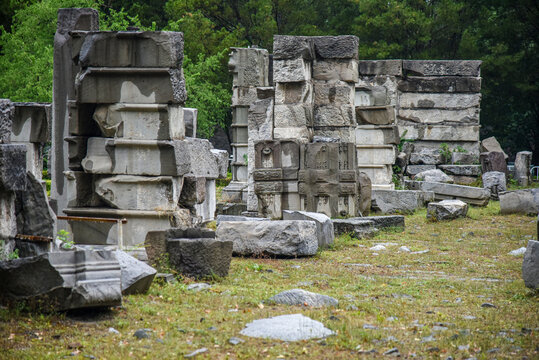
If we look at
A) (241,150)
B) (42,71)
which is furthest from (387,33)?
(42,71)

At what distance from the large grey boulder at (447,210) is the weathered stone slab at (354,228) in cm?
289

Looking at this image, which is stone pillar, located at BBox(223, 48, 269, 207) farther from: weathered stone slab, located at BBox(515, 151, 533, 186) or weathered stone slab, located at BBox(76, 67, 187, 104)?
Result: weathered stone slab, located at BBox(76, 67, 187, 104)

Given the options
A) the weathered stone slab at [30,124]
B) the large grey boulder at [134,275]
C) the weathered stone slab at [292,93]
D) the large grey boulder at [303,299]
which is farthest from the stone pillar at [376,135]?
the large grey boulder at [134,275]

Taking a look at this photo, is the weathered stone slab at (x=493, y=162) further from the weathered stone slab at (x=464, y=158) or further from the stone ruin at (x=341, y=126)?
the weathered stone slab at (x=464, y=158)

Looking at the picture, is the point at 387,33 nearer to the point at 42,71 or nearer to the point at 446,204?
the point at 42,71

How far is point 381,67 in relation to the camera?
902 inches

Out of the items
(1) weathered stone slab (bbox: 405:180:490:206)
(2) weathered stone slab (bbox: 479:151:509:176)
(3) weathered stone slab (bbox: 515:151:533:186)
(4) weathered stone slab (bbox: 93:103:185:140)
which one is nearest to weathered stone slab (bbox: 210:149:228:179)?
(4) weathered stone slab (bbox: 93:103:185:140)

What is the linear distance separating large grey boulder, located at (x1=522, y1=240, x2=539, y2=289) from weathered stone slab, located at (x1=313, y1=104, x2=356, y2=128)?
346 inches

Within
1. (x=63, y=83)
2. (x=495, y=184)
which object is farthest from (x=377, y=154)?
(x=63, y=83)

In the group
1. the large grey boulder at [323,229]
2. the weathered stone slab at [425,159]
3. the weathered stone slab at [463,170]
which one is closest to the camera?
the large grey boulder at [323,229]

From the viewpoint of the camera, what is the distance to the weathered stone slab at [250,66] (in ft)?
70.4

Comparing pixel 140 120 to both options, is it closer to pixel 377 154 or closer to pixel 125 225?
pixel 125 225

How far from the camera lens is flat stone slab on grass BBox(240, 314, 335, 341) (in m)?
5.80

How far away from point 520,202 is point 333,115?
4362mm
